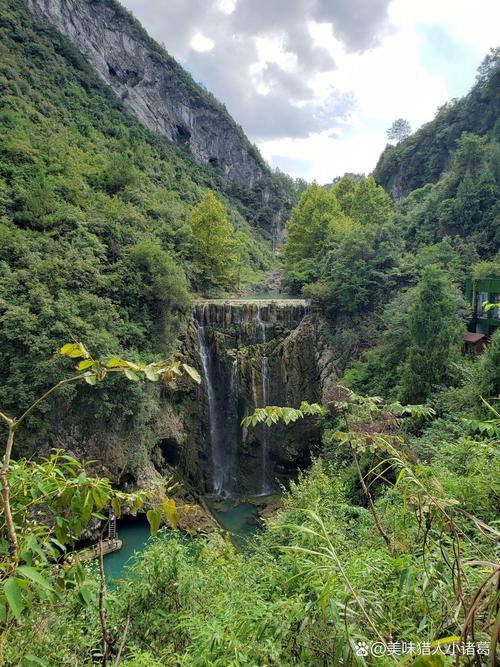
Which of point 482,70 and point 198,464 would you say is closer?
point 198,464

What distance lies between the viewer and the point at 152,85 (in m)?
42.7

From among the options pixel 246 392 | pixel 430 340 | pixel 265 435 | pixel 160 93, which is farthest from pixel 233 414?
pixel 160 93

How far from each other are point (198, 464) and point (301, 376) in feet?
Answer: 19.5

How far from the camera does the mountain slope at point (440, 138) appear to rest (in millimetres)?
28355

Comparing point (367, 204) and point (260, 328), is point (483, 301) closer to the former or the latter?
point (260, 328)

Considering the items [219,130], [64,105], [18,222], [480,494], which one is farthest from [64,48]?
[480,494]

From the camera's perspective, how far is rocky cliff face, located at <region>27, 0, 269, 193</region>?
35750mm

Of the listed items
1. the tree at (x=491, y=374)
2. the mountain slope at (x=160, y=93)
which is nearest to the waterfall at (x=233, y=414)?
the tree at (x=491, y=374)

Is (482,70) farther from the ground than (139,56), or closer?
closer

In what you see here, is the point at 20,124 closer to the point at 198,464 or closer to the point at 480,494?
the point at 198,464

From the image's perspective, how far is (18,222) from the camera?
43.3 feet

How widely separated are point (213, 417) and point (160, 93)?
146 feet

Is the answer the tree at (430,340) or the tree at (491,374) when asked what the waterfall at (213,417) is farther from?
the tree at (491,374)

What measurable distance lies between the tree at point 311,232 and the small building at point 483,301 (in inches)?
281
